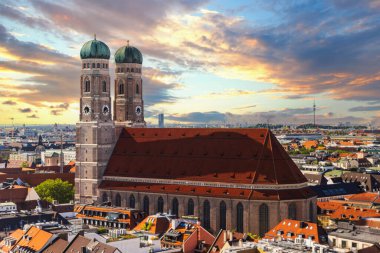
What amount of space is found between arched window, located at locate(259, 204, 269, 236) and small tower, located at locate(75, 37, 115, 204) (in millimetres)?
47024

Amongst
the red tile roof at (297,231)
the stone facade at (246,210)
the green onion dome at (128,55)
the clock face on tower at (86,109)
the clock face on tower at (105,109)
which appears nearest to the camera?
the red tile roof at (297,231)

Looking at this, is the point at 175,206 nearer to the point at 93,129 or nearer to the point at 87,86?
the point at 93,129

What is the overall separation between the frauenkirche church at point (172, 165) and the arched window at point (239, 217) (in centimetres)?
22

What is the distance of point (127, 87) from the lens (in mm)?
170875

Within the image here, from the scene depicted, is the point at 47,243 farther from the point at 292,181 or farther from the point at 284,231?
the point at 292,181

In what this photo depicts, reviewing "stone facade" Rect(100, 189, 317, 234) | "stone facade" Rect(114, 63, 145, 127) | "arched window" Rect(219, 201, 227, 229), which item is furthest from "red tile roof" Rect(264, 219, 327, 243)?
"stone facade" Rect(114, 63, 145, 127)

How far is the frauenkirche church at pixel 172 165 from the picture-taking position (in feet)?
436

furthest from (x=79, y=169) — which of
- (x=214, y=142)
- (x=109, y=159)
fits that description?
(x=214, y=142)

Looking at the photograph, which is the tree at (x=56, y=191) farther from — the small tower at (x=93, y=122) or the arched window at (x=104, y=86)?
the arched window at (x=104, y=86)

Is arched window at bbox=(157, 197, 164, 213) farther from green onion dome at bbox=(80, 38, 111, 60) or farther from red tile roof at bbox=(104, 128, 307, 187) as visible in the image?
green onion dome at bbox=(80, 38, 111, 60)

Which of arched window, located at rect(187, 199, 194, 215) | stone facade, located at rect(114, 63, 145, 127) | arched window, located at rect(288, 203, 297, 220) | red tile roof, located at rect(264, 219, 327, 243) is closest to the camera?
red tile roof, located at rect(264, 219, 327, 243)

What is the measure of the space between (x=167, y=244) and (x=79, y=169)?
5919 centimetres

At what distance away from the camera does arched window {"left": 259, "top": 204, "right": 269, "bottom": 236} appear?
13088 centimetres

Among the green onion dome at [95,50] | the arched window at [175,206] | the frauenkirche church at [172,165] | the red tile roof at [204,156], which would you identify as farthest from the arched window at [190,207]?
the green onion dome at [95,50]
